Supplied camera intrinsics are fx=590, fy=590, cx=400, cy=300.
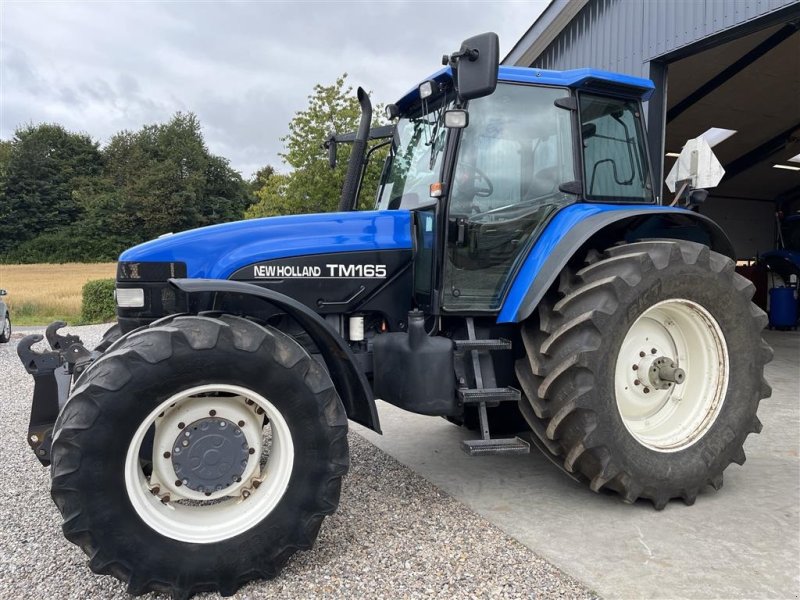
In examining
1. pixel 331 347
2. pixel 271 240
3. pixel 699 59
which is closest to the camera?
pixel 331 347

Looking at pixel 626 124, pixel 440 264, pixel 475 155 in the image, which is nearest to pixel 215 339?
pixel 440 264

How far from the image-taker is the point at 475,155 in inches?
128

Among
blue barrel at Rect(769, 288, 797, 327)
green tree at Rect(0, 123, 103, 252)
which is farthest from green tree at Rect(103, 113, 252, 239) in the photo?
blue barrel at Rect(769, 288, 797, 327)

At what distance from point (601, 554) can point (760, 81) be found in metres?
9.45

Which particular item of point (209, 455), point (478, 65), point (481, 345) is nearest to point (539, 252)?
point (481, 345)

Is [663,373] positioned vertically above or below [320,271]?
below

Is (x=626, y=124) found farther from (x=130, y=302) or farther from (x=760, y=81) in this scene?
(x=760, y=81)

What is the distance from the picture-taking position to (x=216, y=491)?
2.44 m

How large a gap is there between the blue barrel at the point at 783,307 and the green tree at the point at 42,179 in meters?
42.9

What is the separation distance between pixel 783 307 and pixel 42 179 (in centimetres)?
4675

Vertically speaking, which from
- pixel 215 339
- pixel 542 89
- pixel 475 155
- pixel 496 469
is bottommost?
pixel 496 469

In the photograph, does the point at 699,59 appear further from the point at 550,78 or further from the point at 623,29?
the point at 550,78

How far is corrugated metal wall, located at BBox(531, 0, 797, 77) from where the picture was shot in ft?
19.1

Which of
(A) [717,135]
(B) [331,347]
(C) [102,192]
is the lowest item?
(B) [331,347]
